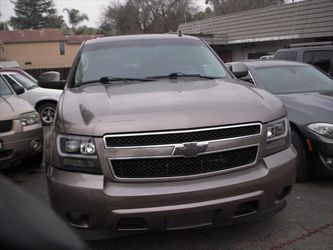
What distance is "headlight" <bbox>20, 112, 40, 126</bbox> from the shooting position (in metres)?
6.01

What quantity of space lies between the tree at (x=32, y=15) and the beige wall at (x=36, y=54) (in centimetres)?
3312

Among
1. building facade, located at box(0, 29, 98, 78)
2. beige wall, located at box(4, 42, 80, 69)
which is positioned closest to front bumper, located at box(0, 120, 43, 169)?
building facade, located at box(0, 29, 98, 78)

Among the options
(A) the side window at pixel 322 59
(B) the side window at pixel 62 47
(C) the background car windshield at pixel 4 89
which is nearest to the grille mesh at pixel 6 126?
(C) the background car windshield at pixel 4 89

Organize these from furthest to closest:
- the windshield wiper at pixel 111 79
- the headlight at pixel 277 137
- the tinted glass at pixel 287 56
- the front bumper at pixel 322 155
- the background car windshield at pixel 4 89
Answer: the tinted glass at pixel 287 56
the background car windshield at pixel 4 89
the front bumper at pixel 322 155
the windshield wiper at pixel 111 79
the headlight at pixel 277 137

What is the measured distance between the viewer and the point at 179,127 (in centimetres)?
313

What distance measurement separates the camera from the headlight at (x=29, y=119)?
6.01 m

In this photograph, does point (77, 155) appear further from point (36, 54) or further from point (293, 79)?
point (36, 54)

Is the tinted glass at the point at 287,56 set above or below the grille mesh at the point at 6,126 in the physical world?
above

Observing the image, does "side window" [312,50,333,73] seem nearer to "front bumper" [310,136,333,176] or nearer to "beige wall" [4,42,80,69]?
"front bumper" [310,136,333,176]

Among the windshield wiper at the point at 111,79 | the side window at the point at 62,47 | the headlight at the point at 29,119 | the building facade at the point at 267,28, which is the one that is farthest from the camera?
the side window at the point at 62,47

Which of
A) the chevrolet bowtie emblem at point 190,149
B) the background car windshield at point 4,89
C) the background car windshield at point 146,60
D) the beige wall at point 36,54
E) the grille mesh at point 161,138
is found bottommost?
the beige wall at point 36,54

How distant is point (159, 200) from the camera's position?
10.0 ft

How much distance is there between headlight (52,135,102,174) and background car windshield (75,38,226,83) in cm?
134

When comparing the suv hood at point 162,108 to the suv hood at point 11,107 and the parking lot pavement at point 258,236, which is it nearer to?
the parking lot pavement at point 258,236
